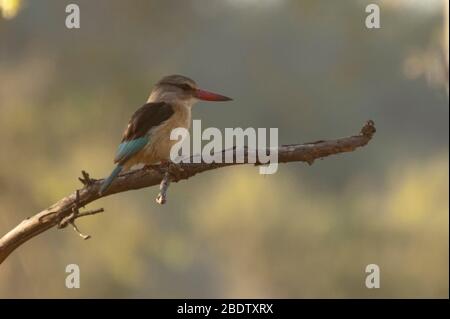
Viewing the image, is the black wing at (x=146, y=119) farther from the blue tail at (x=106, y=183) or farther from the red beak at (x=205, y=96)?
the blue tail at (x=106, y=183)

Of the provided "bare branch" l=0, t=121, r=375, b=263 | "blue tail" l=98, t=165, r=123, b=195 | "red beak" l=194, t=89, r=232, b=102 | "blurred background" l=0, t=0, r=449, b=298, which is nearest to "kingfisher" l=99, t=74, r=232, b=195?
"red beak" l=194, t=89, r=232, b=102

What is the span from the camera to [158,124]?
5453 millimetres

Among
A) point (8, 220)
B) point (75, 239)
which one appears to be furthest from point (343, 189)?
point (8, 220)

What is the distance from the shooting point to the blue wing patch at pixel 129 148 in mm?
5168

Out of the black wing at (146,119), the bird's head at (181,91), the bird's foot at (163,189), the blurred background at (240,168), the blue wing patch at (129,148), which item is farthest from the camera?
the blurred background at (240,168)

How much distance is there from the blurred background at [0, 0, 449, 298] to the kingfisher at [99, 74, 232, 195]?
3.07 m

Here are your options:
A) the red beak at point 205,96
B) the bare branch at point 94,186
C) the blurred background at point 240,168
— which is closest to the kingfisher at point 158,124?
the red beak at point 205,96

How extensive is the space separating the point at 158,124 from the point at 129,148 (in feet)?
0.84

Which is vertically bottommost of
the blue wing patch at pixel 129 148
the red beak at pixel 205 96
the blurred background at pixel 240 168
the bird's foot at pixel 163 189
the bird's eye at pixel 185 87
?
the bird's foot at pixel 163 189

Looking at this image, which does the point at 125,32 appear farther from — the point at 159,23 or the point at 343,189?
the point at 343,189

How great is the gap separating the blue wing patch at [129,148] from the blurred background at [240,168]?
3.65 meters

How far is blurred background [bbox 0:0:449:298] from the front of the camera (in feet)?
50.1

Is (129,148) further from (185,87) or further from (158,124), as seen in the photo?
(185,87)
